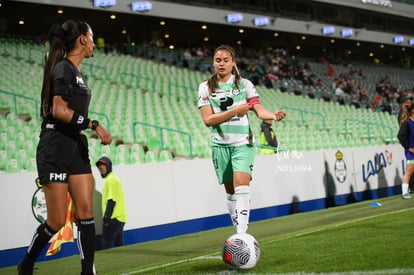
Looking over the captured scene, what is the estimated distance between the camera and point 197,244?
35.4 feet

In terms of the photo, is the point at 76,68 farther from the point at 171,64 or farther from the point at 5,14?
the point at 5,14

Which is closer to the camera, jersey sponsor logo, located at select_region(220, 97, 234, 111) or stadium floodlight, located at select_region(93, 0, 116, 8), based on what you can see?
jersey sponsor logo, located at select_region(220, 97, 234, 111)

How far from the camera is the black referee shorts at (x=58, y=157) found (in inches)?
215

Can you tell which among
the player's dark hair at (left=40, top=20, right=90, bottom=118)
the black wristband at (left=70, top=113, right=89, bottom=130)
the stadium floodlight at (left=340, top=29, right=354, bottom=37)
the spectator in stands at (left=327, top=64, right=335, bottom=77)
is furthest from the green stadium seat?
the stadium floodlight at (left=340, top=29, right=354, bottom=37)

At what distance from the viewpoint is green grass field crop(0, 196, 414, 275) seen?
18.6 feet

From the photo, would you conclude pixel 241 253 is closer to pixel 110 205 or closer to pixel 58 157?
pixel 58 157

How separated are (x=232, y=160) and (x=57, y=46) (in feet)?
6.90

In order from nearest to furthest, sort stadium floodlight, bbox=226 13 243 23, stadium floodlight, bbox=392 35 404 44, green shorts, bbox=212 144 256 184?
green shorts, bbox=212 144 256 184 → stadium floodlight, bbox=226 13 243 23 → stadium floodlight, bbox=392 35 404 44

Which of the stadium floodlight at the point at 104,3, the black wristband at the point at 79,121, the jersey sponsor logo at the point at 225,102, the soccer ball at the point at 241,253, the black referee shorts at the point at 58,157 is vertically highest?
the stadium floodlight at the point at 104,3

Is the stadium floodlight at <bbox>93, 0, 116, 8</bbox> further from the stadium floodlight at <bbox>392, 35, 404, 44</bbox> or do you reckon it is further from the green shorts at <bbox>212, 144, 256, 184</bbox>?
the stadium floodlight at <bbox>392, 35, 404, 44</bbox>

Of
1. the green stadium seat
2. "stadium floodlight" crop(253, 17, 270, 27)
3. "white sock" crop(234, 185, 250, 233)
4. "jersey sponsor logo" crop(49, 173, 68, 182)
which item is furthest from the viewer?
"stadium floodlight" crop(253, 17, 270, 27)

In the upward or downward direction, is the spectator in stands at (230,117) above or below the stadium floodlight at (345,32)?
below

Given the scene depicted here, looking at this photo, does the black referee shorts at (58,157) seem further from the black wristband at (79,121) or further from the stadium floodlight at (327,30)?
the stadium floodlight at (327,30)

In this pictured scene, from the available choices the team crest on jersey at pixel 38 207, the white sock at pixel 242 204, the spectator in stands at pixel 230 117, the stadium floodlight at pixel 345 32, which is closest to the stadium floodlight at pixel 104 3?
the stadium floodlight at pixel 345 32
